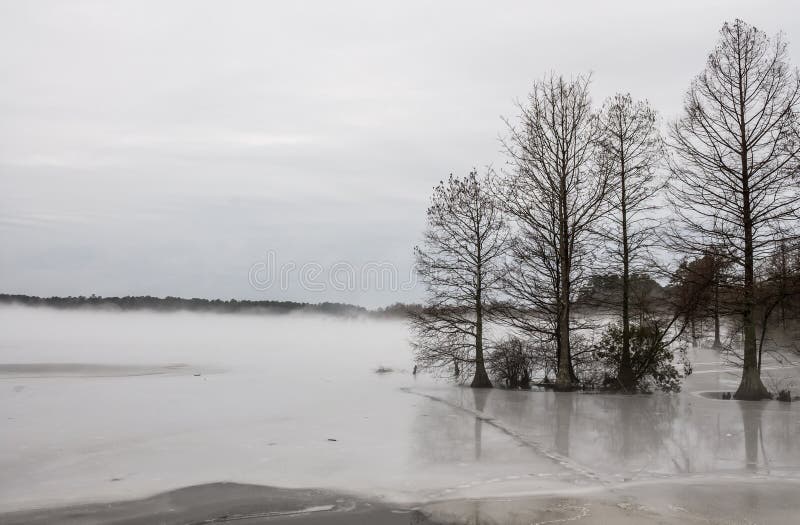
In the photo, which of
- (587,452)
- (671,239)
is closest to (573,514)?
(587,452)

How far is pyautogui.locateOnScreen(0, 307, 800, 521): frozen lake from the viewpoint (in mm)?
11062

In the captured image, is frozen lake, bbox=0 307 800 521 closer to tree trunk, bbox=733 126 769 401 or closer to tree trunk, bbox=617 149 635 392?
tree trunk, bbox=733 126 769 401

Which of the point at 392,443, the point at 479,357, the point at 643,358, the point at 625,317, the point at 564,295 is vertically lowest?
the point at 392,443

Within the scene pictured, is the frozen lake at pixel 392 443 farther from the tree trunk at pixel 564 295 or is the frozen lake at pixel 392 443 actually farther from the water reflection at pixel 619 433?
the tree trunk at pixel 564 295

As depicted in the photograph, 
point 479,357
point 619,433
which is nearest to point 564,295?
point 479,357

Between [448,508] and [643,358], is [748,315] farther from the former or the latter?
[448,508]

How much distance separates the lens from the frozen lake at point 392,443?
1106cm

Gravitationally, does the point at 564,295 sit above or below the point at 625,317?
above

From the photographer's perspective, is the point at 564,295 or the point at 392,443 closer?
the point at 392,443

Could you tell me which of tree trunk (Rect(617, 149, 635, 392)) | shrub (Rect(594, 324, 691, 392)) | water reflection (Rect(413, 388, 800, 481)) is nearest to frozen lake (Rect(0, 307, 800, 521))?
water reflection (Rect(413, 388, 800, 481))

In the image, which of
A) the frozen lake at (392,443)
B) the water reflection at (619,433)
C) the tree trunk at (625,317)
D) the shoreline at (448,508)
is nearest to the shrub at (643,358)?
the tree trunk at (625,317)

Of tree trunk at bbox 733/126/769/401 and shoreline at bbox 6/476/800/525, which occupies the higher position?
tree trunk at bbox 733/126/769/401

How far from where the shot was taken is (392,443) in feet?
49.0

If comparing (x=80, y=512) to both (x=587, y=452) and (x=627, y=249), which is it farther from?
(x=627, y=249)
